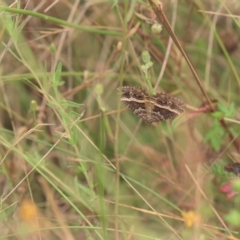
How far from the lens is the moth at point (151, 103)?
1142 millimetres

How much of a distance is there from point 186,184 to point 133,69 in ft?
1.28

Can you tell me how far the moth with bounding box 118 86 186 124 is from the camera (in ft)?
3.75

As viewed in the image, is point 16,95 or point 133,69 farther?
point 16,95

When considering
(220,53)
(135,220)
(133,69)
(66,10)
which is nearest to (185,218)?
(135,220)

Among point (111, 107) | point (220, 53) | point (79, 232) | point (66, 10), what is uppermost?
point (66, 10)

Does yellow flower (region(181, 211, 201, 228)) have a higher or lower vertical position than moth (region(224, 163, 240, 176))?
lower

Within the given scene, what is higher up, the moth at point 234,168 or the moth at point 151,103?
the moth at point 151,103

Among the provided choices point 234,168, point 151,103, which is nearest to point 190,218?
point 234,168

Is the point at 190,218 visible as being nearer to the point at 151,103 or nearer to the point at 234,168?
the point at 234,168

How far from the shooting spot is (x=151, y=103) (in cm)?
115

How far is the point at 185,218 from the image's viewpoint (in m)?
1.24

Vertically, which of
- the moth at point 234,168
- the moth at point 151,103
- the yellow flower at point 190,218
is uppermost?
the moth at point 151,103

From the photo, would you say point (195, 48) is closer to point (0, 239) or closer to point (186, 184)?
point (186, 184)

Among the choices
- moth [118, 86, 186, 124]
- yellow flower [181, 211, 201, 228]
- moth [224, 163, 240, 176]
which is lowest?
yellow flower [181, 211, 201, 228]
